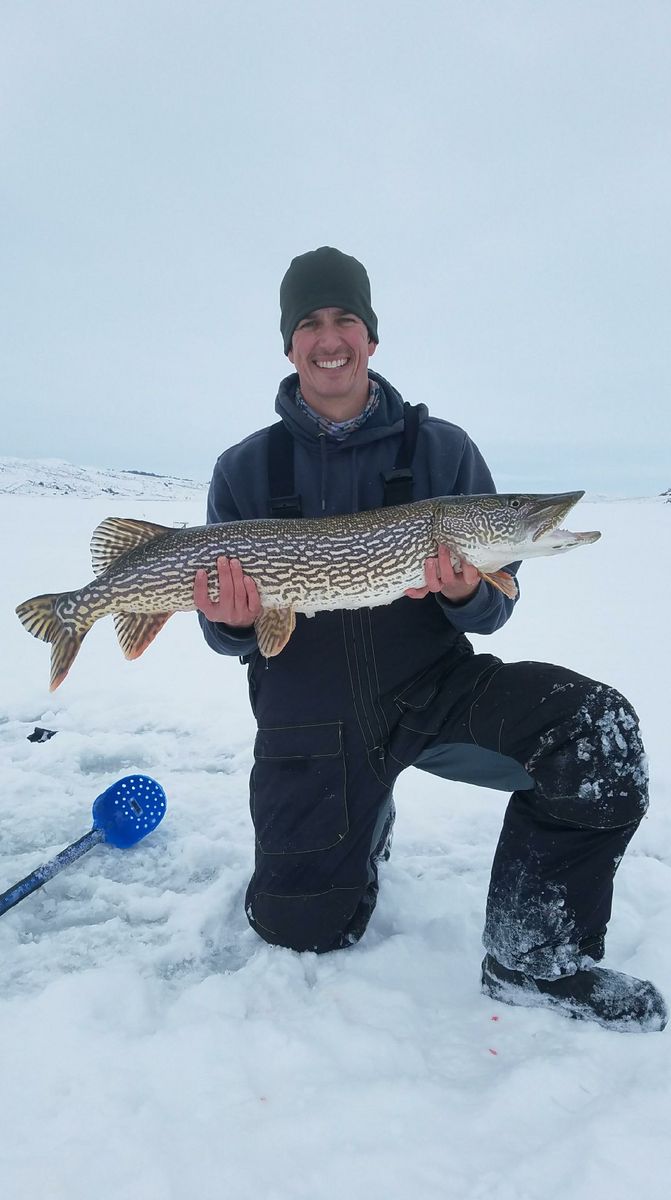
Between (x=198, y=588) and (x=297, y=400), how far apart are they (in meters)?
1.19

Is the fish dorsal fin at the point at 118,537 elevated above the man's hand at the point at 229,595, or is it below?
above

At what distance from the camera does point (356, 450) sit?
3.34 meters

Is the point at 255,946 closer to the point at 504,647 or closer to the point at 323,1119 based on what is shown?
the point at 323,1119

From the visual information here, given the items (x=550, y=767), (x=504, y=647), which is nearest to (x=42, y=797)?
(x=550, y=767)

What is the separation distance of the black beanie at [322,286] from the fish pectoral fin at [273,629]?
5.02ft

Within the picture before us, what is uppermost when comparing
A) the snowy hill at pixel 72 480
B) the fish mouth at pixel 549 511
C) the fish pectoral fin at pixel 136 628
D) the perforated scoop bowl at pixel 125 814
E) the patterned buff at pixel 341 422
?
the snowy hill at pixel 72 480

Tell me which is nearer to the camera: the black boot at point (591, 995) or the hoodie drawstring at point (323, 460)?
the black boot at point (591, 995)

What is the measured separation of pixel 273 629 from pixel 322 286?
5.94ft

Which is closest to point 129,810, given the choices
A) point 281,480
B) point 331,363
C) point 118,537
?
point 118,537

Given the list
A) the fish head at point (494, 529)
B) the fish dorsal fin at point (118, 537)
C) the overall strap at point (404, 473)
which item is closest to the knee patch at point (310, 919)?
the fish head at point (494, 529)

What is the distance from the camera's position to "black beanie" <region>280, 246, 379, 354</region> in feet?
10.8

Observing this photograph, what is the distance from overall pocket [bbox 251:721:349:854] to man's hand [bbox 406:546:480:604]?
800mm

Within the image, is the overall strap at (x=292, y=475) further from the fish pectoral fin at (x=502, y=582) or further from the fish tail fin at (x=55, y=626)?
the fish tail fin at (x=55, y=626)

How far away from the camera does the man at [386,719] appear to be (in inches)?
95.6
